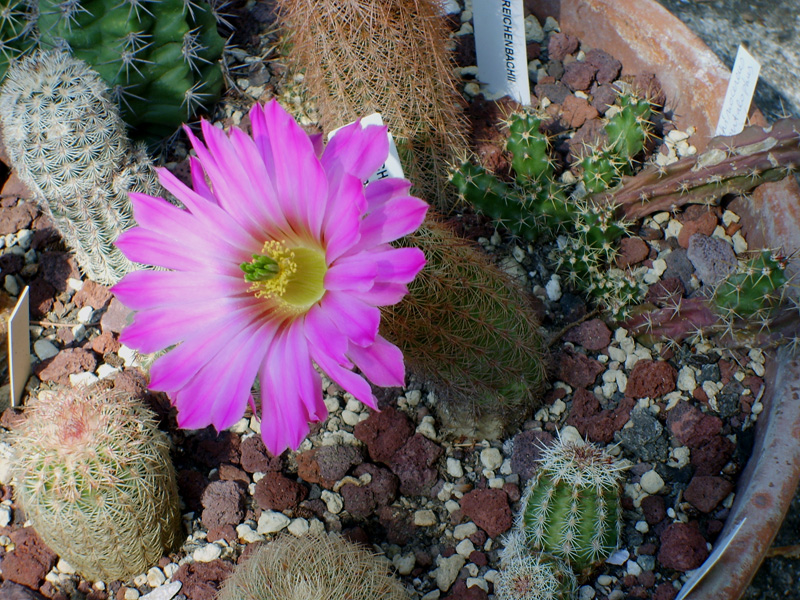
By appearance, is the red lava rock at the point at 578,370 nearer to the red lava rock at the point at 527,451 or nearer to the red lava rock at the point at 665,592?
the red lava rock at the point at 527,451

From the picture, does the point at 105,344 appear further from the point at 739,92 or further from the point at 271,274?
the point at 739,92

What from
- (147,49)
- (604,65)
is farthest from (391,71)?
(604,65)

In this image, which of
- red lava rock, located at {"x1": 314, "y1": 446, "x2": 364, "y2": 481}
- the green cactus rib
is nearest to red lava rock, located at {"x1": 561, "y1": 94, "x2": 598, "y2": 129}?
the green cactus rib

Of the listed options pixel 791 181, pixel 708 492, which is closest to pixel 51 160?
pixel 708 492

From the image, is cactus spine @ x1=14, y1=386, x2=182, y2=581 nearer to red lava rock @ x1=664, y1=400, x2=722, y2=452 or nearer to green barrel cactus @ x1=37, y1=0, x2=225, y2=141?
green barrel cactus @ x1=37, y1=0, x2=225, y2=141

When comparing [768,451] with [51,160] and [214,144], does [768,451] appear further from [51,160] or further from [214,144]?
[51,160]

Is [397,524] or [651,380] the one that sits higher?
[651,380]
